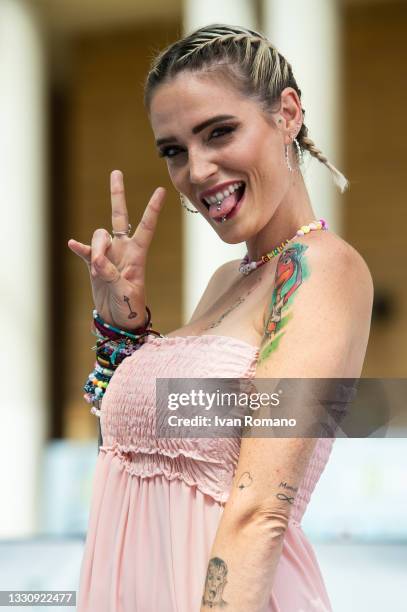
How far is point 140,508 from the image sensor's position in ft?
4.36

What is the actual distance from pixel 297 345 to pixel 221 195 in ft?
1.01

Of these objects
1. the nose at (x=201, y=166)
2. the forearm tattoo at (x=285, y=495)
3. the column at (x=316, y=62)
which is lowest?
the forearm tattoo at (x=285, y=495)

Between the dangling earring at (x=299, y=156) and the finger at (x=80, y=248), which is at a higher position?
the dangling earring at (x=299, y=156)

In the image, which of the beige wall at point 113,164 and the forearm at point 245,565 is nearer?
the forearm at point 245,565

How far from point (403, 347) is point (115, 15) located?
4160mm

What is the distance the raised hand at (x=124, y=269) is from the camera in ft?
5.14

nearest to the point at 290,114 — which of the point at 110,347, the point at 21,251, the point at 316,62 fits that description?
the point at 110,347

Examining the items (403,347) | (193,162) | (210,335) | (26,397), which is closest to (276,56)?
(193,162)

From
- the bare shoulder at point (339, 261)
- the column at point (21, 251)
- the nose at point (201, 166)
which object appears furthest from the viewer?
the column at point (21, 251)

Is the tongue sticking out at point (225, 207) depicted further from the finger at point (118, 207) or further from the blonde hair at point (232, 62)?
the finger at point (118, 207)

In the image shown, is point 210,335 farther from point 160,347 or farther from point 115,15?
point 115,15

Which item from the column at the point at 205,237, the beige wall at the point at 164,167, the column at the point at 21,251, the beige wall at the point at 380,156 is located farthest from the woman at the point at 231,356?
the beige wall at the point at 380,156

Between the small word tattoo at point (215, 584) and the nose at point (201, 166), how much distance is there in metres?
0.54

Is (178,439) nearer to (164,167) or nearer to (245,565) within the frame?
(245,565)
